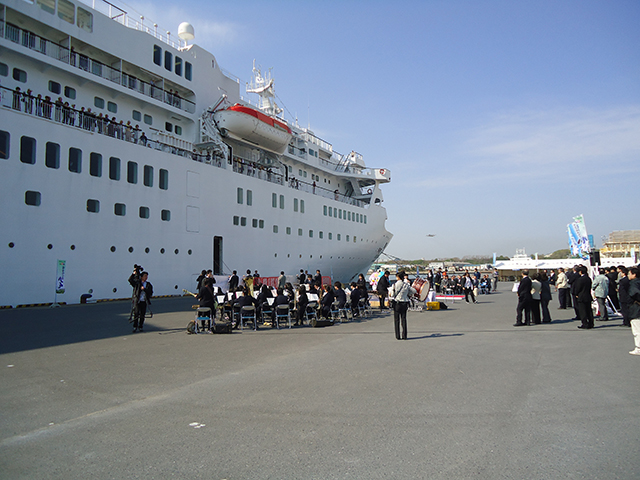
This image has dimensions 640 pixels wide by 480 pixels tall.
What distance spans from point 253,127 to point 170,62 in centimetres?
557

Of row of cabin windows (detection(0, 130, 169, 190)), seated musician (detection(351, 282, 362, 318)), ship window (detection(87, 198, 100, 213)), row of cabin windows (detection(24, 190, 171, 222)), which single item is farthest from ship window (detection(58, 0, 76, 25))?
seated musician (detection(351, 282, 362, 318))

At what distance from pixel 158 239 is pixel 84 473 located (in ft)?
58.3

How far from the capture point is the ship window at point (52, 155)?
16.0 meters

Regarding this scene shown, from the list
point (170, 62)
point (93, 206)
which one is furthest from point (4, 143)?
point (170, 62)

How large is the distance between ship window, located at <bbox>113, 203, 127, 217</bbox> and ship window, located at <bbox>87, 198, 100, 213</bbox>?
70cm

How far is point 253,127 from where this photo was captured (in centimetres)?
2512

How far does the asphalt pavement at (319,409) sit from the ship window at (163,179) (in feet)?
41.3

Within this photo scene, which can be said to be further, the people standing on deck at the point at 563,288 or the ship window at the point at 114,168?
the ship window at the point at 114,168

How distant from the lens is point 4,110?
14.9 metres

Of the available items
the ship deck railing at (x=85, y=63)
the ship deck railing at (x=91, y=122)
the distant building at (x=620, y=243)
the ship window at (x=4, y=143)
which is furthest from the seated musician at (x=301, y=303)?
the distant building at (x=620, y=243)

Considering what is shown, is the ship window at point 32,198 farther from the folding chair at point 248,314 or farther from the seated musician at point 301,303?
the seated musician at point 301,303

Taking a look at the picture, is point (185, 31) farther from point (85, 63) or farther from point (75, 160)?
point (75, 160)

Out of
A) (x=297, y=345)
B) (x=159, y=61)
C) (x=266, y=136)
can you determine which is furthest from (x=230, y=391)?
(x=266, y=136)

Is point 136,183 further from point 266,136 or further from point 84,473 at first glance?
point 84,473
